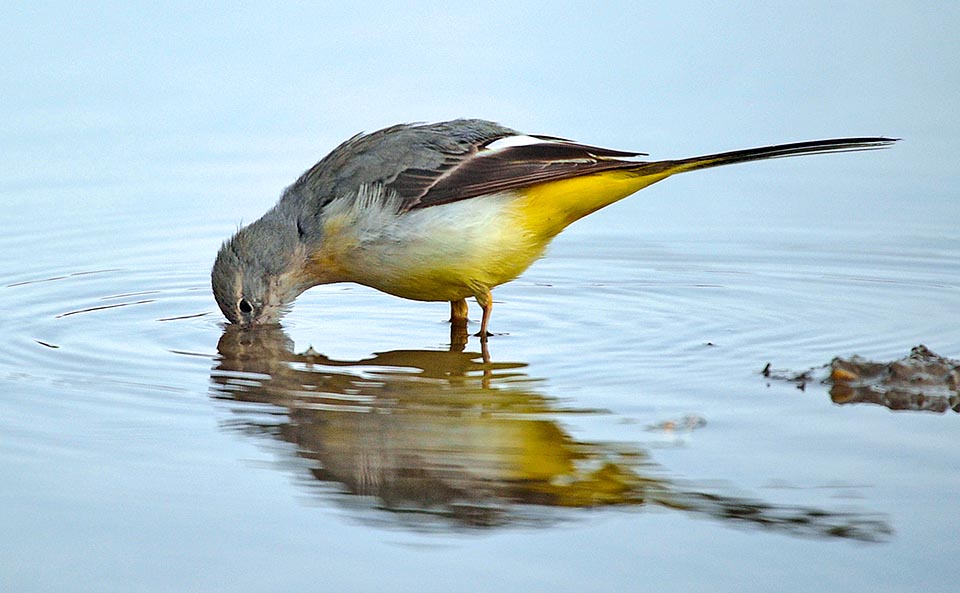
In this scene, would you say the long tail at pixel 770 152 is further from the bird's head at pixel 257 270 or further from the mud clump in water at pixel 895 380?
the bird's head at pixel 257 270

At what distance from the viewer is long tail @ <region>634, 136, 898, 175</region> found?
689 cm

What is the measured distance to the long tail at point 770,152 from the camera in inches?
271

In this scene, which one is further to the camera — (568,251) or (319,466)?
(568,251)

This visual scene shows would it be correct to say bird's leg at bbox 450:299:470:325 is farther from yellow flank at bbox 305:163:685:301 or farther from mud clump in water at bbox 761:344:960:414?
mud clump in water at bbox 761:344:960:414

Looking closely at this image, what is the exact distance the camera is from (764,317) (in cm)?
767

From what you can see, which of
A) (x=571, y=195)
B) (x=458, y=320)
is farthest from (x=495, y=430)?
(x=458, y=320)

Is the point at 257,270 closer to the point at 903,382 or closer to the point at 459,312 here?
the point at 459,312

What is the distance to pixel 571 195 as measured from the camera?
7.51 meters

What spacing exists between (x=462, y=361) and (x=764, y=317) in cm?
175

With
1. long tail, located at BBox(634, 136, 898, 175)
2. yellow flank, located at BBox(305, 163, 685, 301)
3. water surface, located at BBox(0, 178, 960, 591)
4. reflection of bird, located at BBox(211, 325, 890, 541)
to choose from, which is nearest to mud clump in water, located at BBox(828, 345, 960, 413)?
water surface, located at BBox(0, 178, 960, 591)

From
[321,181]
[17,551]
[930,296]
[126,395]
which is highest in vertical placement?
[321,181]

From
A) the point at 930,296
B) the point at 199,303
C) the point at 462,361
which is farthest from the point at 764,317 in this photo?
the point at 199,303

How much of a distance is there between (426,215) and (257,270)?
0.97m

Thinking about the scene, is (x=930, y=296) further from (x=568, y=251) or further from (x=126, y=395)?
(x=126, y=395)
